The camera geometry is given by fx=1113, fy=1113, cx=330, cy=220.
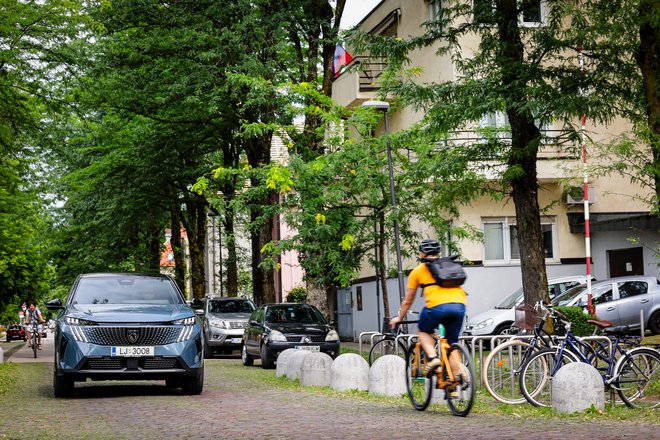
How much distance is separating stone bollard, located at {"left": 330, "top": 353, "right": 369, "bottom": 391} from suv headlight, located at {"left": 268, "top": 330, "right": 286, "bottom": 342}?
841 cm

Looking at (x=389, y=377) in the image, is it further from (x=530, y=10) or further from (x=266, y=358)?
(x=266, y=358)

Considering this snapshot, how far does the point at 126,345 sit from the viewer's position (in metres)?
15.0

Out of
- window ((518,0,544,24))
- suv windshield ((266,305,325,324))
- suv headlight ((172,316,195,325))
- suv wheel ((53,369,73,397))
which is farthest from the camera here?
suv windshield ((266,305,325,324))

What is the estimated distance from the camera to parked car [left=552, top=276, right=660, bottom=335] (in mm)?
27953

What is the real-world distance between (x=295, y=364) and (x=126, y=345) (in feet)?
14.2

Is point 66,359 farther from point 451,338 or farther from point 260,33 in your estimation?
point 260,33

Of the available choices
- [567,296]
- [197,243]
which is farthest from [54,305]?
[197,243]

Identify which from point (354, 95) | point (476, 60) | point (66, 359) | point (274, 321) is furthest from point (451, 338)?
point (354, 95)

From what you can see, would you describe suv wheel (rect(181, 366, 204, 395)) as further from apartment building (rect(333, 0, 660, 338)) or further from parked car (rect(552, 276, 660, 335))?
apartment building (rect(333, 0, 660, 338))

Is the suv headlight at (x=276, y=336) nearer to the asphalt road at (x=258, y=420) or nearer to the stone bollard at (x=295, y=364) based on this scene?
the stone bollard at (x=295, y=364)

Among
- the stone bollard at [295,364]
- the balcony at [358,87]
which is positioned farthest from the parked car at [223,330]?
the stone bollard at [295,364]

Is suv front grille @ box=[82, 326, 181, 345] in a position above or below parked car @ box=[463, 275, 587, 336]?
below

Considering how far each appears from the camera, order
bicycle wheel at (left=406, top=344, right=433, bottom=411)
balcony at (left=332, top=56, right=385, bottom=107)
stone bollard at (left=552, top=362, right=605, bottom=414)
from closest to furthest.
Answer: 1. stone bollard at (left=552, top=362, right=605, bottom=414)
2. bicycle wheel at (left=406, top=344, right=433, bottom=411)
3. balcony at (left=332, top=56, right=385, bottom=107)

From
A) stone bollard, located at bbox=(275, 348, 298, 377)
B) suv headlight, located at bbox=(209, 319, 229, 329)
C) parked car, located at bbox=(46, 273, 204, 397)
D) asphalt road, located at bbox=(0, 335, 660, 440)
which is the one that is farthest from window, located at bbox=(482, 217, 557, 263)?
parked car, located at bbox=(46, 273, 204, 397)
